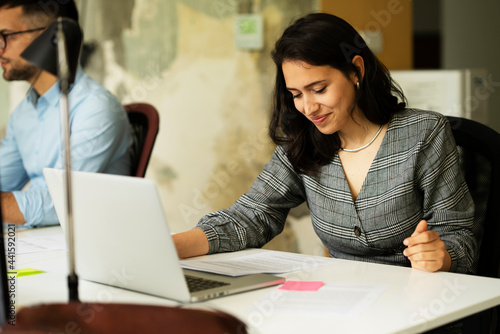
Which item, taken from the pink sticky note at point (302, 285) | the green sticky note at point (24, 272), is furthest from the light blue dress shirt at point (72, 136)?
the pink sticky note at point (302, 285)

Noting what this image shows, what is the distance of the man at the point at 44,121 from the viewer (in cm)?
212

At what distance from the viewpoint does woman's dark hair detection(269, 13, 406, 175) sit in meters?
1.57

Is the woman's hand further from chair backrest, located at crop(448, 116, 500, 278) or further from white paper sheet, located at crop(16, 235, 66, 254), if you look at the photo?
chair backrest, located at crop(448, 116, 500, 278)

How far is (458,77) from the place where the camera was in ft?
9.95

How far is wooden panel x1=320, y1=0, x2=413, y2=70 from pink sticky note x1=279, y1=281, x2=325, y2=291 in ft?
7.50

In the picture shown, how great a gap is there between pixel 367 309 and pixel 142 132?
1.37 metres

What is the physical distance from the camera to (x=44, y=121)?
2.24 meters

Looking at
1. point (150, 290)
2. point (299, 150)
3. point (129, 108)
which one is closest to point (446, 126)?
point (299, 150)

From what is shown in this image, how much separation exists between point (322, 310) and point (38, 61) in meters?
0.57

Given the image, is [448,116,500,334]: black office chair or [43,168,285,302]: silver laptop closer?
[43,168,285,302]: silver laptop

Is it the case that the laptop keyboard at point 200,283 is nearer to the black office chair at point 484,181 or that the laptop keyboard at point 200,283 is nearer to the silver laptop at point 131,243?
the silver laptop at point 131,243

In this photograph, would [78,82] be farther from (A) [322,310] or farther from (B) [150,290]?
(A) [322,310]

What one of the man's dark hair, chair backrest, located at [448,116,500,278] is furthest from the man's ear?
the man's dark hair

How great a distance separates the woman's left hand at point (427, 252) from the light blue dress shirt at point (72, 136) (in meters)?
1.16
